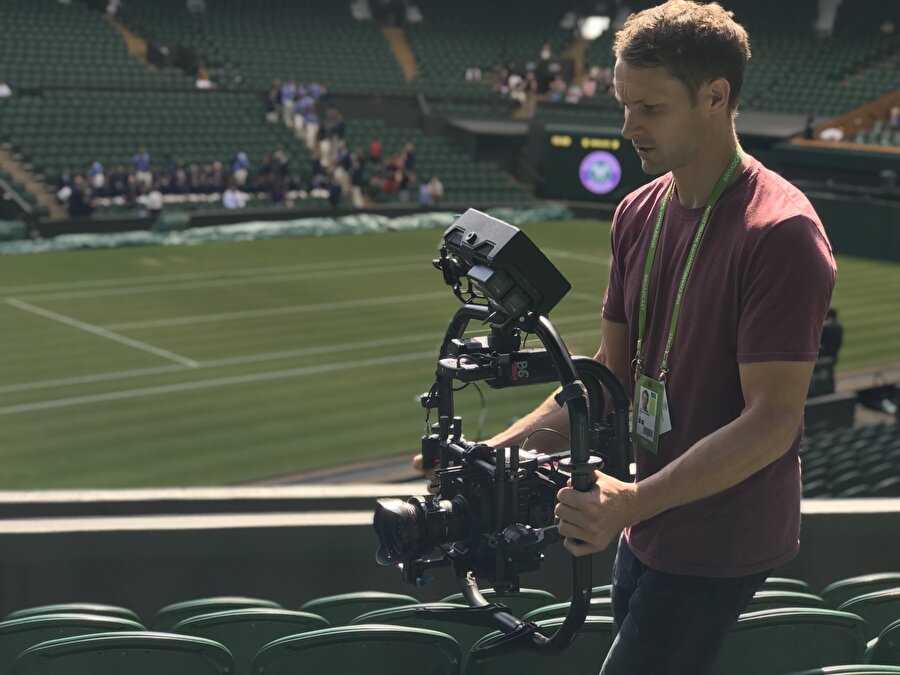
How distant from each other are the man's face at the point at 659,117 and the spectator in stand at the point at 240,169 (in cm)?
2577

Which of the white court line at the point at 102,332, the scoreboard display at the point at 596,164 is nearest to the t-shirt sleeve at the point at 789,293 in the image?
the scoreboard display at the point at 596,164

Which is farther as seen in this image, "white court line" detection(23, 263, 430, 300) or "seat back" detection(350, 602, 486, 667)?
"white court line" detection(23, 263, 430, 300)

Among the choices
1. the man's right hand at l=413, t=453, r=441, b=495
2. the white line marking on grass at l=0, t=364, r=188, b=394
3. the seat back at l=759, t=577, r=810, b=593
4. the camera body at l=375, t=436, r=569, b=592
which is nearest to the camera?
the camera body at l=375, t=436, r=569, b=592

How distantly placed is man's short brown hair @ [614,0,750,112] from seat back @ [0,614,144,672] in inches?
74.4

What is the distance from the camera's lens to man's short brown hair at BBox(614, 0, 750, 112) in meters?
2.30

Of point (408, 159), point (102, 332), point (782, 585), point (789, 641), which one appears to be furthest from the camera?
point (408, 159)

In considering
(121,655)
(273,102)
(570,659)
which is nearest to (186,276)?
(273,102)

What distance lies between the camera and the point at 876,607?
3.43 metres

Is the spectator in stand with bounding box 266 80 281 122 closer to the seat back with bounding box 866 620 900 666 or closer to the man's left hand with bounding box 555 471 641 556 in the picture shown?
the seat back with bounding box 866 620 900 666

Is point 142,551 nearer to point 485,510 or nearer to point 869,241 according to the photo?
point 485,510

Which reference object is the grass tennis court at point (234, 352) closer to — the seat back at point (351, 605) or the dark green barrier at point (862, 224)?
the dark green barrier at point (862, 224)

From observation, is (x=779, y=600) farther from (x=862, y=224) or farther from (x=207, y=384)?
(x=862, y=224)

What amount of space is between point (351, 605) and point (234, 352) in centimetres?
1262

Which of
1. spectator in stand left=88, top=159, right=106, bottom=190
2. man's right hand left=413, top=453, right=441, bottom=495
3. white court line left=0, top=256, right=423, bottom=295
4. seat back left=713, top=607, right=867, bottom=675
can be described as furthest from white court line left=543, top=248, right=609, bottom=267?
man's right hand left=413, top=453, right=441, bottom=495
